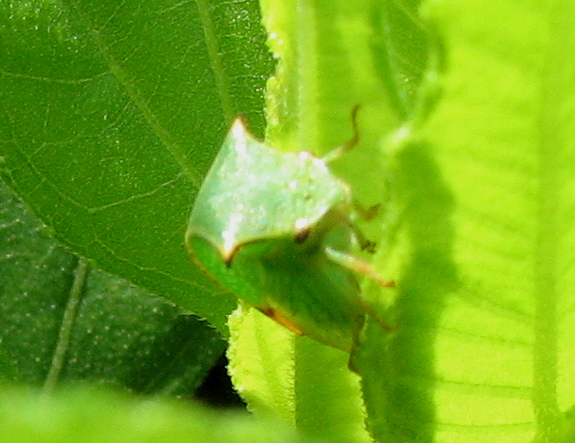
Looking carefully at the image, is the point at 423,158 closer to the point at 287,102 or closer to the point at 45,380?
the point at 287,102

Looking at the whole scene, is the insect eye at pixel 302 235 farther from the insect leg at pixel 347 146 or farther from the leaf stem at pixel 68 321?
the leaf stem at pixel 68 321

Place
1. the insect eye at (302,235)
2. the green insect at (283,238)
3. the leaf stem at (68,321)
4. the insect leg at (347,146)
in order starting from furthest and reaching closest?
the leaf stem at (68,321)
the insect eye at (302,235)
the green insect at (283,238)
the insect leg at (347,146)

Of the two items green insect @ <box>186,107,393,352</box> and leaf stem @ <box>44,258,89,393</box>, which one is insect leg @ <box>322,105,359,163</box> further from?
leaf stem @ <box>44,258,89,393</box>

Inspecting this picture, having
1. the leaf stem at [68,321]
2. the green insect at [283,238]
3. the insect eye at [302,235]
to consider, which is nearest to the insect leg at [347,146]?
the green insect at [283,238]

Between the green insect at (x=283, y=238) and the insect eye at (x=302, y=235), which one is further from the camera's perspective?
the insect eye at (x=302, y=235)

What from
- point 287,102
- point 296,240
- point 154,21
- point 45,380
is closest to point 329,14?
point 287,102

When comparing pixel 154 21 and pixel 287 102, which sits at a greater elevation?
pixel 154 21

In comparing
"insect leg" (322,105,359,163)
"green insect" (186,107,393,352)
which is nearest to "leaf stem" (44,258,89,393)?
"green insect" (186,107,393,352)

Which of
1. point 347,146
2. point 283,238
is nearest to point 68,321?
point 283,238

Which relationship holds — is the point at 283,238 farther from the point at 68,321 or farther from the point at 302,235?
the point at 68,321
